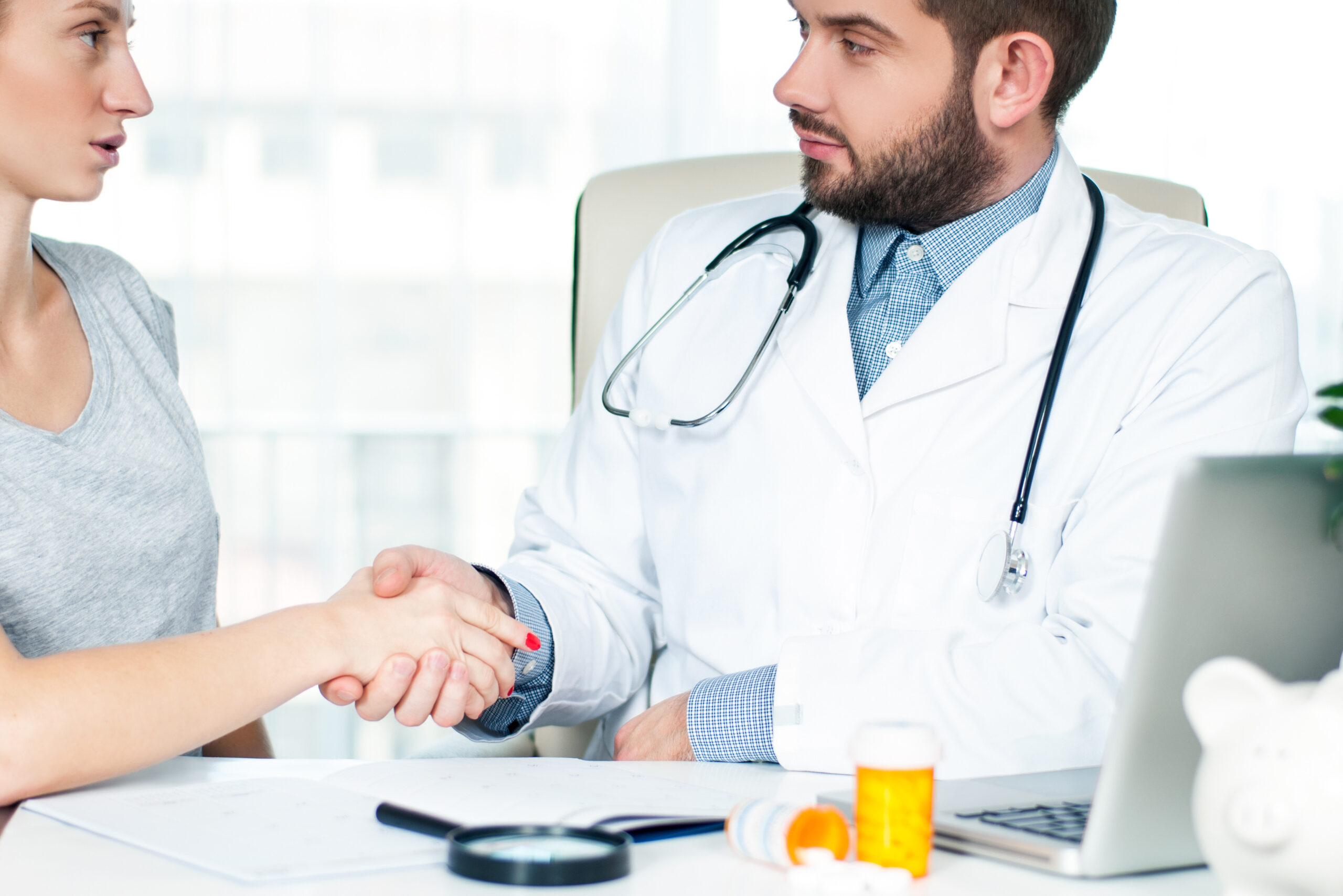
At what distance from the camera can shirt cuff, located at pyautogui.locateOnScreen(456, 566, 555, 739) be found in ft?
3.89

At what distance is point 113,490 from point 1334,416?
A: 3.51 ft

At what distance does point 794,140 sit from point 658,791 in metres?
1.80

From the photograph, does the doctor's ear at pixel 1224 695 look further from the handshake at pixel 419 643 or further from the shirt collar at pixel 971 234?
the shirt collar at pixel 971 234

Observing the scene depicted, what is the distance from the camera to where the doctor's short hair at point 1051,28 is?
4.18ft

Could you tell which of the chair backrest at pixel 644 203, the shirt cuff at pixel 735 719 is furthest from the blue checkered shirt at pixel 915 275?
the shirt cuff at pixel 735 719

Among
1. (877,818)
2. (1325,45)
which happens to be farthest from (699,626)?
(1325,45)

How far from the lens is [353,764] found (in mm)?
868

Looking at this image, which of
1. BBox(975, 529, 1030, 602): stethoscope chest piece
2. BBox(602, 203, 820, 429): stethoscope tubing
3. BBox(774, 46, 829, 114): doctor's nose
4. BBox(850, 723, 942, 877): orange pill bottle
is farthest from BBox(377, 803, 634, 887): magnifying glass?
BBox(774, 46, 829, 114): doctor's nose

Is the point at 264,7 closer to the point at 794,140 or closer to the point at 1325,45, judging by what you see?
the point at 794,140

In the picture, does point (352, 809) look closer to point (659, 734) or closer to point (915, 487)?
point (659, 734)

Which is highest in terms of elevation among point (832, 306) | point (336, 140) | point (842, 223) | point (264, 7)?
point (264, 7)

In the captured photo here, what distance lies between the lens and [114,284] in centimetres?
136

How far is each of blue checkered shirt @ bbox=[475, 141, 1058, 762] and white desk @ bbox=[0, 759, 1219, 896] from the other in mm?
426

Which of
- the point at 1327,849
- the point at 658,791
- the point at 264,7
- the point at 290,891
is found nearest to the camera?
the point at 1327,849
